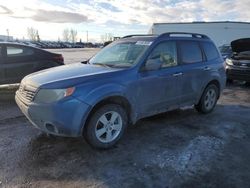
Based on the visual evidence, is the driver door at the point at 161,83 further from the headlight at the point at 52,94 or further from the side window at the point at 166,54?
the headlight at the point at 52,94

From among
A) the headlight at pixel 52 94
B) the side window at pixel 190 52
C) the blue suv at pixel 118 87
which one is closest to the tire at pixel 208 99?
the blue suv at pixel 118 87

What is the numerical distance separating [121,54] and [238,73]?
7.22 meters

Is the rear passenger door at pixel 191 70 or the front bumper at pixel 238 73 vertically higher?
the rear passenger door at pixel 191 70

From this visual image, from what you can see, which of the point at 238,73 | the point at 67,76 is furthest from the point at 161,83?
the point at 238,73

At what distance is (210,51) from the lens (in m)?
6.79

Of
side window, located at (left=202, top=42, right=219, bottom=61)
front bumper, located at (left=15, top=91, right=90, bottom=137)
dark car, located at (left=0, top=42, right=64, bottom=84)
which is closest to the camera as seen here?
front bumper, located at (left=15, top=91, right=90, bottom=137)

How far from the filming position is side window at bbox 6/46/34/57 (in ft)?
26.5

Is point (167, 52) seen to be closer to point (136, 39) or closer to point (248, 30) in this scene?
point (136, 39)

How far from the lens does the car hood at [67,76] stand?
4.23 metres

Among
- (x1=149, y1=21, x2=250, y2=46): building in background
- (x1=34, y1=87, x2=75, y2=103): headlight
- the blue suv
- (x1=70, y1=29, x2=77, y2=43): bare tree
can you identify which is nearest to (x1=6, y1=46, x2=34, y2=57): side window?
the blue suv

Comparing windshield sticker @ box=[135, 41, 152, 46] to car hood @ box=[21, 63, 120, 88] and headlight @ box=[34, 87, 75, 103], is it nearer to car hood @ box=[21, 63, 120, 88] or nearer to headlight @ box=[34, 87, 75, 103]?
car hood @ box=[21, 63, 120, 88]

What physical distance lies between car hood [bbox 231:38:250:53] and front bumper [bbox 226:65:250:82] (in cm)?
88

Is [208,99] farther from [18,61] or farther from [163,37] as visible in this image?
[18,61]

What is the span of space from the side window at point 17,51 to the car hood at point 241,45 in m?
7.88
